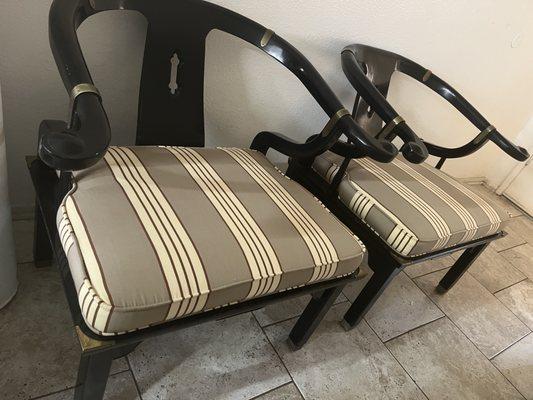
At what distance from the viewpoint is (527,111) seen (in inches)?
90.4

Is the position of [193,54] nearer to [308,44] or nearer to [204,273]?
[308,44]

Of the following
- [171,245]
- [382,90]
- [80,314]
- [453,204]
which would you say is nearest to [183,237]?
[171,245]

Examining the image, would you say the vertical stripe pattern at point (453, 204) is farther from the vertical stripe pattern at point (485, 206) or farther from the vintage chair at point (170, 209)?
the vintage chair at point (170, 209)

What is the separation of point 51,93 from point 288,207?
27.1 inches

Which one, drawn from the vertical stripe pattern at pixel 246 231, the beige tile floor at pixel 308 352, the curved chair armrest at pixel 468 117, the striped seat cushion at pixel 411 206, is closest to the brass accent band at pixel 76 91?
the vertical stripe pattern at pixel 246 231

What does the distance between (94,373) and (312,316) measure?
57 centimetres

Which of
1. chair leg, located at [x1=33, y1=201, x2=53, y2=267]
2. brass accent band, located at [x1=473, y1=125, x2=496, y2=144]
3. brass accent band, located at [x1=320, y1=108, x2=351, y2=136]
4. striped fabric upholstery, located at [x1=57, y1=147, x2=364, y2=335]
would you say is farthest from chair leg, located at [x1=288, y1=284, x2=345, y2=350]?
brass accent band, located at [x1=473, y1=125, x2=496, y2=144]

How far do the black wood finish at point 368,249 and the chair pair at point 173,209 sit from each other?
0.02 metres

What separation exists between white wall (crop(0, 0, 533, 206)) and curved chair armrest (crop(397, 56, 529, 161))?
9 centimetres

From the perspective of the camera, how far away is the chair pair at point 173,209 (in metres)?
0.56

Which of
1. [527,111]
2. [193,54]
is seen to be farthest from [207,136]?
[527,111]

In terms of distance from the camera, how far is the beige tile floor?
35.5 inches

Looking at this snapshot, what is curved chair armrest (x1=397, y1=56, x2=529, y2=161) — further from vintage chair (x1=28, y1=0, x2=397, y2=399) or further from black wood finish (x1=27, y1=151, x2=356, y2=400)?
black wood finish (x1=27, y1=151, x2=356, y2=400)

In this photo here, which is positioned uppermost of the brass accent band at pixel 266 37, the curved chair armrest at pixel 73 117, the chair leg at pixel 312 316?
the brass accent band at pixel 266 37
